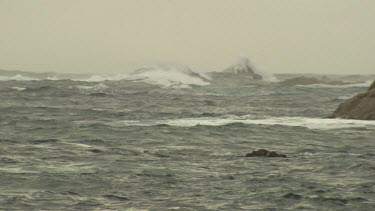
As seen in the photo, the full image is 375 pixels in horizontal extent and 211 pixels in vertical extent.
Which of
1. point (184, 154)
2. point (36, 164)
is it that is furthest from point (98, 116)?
point (36, 164)

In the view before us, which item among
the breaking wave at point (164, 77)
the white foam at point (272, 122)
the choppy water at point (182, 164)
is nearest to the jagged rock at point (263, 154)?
the choppy water at point (182, 164)

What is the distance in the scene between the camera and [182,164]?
18.0 meters

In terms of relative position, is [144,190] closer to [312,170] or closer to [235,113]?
[312,170]

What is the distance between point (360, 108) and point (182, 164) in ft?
53.4

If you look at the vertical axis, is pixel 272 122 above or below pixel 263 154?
above

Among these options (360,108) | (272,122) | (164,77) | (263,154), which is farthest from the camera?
(164,77)

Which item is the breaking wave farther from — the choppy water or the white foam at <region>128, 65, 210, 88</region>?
the choppy water

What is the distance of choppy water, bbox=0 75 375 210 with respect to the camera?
1354cm

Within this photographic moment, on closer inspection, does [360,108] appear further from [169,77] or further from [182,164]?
[169,77]

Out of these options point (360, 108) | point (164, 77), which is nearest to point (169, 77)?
point (164, 77)

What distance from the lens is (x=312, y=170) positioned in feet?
55.9

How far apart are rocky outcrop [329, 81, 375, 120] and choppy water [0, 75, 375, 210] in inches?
67.0

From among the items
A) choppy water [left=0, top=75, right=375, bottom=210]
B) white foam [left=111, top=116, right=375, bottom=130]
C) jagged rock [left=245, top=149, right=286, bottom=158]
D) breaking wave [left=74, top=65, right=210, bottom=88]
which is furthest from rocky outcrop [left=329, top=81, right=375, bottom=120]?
breaking wave [left=74, top=65, right=210, bottom=88]

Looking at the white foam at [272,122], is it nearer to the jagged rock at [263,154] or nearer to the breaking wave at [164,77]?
the jagged rock at [263,154]
